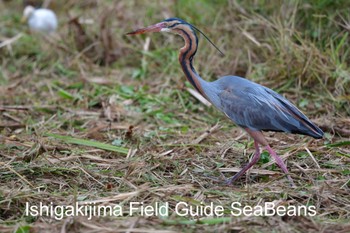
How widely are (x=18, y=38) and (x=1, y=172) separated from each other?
12.8 ft

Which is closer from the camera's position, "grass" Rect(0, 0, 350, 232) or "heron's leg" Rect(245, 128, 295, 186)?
"grass" Rect(0, 0, 350, 232)

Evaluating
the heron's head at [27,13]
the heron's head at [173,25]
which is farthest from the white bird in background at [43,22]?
the heron's head at [173,25]

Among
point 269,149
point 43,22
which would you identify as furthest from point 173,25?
point 43,22

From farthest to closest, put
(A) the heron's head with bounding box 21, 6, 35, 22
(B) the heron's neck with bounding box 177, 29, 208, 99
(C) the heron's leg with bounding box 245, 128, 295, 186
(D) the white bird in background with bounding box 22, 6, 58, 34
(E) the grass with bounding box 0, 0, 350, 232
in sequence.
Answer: (A) the heron's head with bounding box 21, 6, 35, 22 → (D) the white bird in background with bounding box 22, 6, 58, 34 → (B) the heron's neck with bounding box 177, 29, 208, 99 → (C) the heron's leg with bounding box 245, 128, 295, 186 → (E) the grass with bounding box 0, 0, 350, 232

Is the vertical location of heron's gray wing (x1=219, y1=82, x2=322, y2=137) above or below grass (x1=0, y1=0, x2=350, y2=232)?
above

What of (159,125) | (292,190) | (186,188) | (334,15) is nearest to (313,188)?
(292,190)

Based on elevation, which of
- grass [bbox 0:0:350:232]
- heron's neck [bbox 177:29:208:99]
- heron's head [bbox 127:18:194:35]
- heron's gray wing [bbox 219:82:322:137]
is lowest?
grass [bbox 0:0:350:232]

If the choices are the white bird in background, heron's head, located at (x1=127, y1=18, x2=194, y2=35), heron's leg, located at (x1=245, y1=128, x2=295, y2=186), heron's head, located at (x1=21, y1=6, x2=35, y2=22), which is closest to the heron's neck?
heron's head, located at (x1=127, y1=18, x2=194, y2=35)

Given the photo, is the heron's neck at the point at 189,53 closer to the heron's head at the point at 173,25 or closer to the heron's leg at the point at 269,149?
the heron's head at the point at 173,25

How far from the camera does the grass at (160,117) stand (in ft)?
13.4

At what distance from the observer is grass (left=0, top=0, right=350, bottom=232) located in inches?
161

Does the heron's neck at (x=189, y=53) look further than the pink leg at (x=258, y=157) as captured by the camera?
Yes

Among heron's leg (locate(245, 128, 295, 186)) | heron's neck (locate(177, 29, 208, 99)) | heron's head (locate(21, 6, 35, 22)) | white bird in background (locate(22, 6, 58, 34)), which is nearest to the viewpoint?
heron's leg (locate(245, 128, 295, 186))

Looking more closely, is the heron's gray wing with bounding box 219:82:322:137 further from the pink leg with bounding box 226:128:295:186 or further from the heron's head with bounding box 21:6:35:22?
the heron's head with bounding box 21:6:35:22
